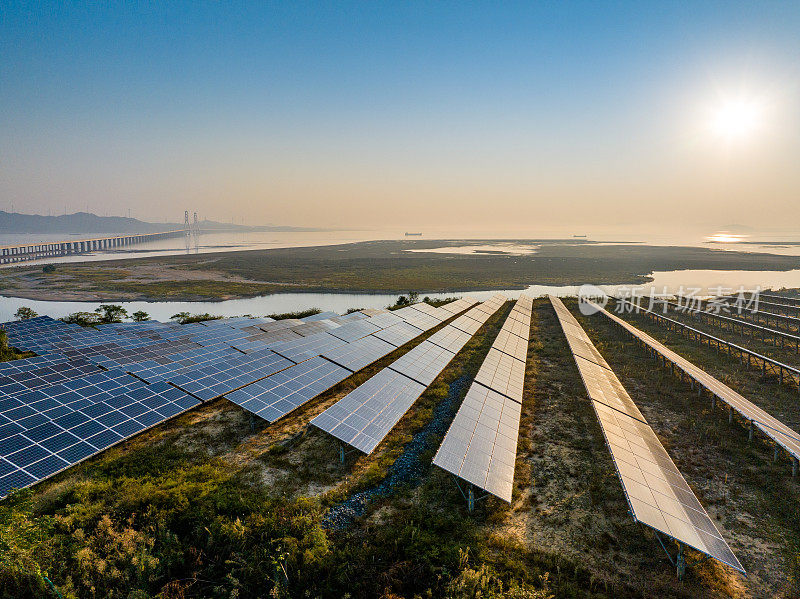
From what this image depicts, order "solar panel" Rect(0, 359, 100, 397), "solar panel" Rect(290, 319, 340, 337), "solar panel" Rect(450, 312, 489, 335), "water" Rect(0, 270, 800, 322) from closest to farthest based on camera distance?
"solar panel" Rect(0, 359, 100, 397)
"solar panel" Rect(290, 319, 340, 337)
"solar panel" Rect(450, 312, 489, 335)
"water" Rect(0, 270, 800, 322)

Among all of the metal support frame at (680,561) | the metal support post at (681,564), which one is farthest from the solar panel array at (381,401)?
the metal support post at (681,564)

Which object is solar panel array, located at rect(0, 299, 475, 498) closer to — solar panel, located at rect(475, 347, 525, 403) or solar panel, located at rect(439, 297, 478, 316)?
solar panel, located at rect(475, 347, 525, 403)

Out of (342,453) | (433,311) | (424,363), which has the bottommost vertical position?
(342,453)

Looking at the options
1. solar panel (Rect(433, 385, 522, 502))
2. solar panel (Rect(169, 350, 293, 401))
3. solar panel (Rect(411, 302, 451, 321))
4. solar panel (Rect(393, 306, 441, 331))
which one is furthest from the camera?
solar panel (Rect(411, 302, 451, 321))

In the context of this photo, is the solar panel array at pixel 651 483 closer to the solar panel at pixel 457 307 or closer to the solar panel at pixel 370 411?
the solar panel at pixel 370 411

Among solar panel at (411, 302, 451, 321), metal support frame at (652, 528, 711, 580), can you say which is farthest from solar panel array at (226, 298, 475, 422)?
metal support frame at (652, 528, 711, 580)

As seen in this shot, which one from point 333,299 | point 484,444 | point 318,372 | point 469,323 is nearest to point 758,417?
point 484,444

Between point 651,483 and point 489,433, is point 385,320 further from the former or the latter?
point 651,483

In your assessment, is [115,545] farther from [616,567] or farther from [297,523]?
[616,567]
